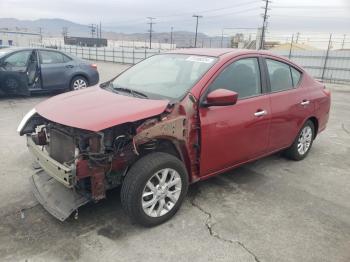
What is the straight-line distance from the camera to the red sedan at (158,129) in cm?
309

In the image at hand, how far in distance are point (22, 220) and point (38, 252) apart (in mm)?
595

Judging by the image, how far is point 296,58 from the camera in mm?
20656

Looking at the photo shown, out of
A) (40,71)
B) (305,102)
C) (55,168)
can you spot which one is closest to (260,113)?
(305,102)

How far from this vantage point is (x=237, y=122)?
3830mm

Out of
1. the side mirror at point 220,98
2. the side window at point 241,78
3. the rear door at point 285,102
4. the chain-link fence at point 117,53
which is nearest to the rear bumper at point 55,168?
the side mirror at point 220,98

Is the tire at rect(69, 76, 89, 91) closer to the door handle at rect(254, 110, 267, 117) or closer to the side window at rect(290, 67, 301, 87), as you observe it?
the side window at rect(290, 67, 301, 87)

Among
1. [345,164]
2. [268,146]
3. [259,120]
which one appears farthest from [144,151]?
Result: [345,164]

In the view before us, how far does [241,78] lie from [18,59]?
7.44 metres

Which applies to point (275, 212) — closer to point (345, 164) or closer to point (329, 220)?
point (329, 220)

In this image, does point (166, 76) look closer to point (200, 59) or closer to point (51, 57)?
point (200, 59)

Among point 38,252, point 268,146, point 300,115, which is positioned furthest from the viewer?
point 300,115

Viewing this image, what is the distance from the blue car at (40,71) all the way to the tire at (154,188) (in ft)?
23.1

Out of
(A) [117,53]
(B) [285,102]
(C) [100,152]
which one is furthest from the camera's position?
(A) [117,53]

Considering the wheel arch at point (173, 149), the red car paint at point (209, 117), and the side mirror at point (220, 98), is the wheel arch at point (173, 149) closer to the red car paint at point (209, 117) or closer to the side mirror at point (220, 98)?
the red car paint at point (209, 117)
